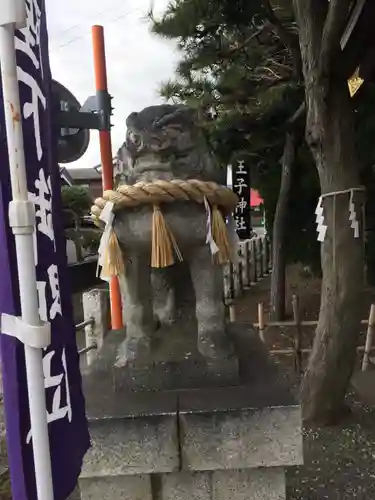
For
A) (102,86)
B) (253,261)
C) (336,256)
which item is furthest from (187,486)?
(253,261)

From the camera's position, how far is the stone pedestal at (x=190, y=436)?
1619mm

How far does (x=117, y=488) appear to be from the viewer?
5.66 feet

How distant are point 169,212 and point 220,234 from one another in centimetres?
20

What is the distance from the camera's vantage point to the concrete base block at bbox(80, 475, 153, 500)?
5.62ft

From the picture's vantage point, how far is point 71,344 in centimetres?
112

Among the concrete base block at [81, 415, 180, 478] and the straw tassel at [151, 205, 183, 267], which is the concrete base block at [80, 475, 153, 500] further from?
the straw tassel at [151, 205, 183, 267]

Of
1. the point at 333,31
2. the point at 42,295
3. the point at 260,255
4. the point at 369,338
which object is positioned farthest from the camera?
the point at 260,255

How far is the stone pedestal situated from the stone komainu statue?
123 mm

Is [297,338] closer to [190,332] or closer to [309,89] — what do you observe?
[309,89]

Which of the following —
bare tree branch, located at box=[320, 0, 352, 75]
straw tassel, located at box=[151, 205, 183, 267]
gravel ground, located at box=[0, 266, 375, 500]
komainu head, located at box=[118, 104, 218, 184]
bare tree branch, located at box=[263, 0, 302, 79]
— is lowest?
gravel ground, located at box=[0, 266, 375, 500]

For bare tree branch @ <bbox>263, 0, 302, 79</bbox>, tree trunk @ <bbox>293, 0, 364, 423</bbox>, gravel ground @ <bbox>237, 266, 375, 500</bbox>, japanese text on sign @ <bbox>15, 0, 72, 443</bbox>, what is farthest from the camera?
bare tree branch @ <bbox>263, 0, 302, 79</bbox>

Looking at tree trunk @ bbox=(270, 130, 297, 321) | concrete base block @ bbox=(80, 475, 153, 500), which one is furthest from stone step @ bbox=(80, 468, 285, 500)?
tree trunk @ bbox=(270, 130, 297, 321)

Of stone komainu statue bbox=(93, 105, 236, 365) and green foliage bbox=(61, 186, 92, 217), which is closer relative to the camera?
stone komainu statue bbox=(93, 105, 236, 365)

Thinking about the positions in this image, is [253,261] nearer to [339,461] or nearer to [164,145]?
[339,461]
